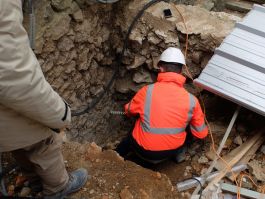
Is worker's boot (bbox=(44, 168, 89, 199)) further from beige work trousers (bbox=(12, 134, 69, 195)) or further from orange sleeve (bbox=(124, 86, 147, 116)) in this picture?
orange sleeve (bbox=(124, 86, 147, 116))

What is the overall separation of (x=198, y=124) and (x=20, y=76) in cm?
261

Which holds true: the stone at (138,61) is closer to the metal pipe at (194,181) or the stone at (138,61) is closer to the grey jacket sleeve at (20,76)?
the metal pipe at (194,181)

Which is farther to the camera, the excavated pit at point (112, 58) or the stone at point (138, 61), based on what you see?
the stone at point (138, 61)

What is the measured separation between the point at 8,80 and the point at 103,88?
3439mm

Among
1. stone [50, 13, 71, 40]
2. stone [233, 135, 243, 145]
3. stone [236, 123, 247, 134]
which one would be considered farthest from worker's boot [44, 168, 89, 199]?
stone [236, 123, 247, 134]

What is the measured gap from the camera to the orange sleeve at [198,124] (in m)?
4.25

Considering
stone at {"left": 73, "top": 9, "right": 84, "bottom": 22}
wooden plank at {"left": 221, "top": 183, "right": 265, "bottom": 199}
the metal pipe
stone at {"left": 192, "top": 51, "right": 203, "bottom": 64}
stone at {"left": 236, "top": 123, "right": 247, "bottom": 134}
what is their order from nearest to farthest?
1. wooden plank at {"left": 221, "top": 183, "right": 265, "bottom": 199}
2. the metal pipe
3. stone at {"left": 73, "top": 9, "right": 84, "bottom": 22}
4. stone at {"left": 236, "top": 123, "right": 247, "bottom": 134}
5. stone at {"left": 192, "top": 51, "right": 203, "bottom": 64}

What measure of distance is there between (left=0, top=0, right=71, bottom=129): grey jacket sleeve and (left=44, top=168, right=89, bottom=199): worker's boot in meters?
0.96

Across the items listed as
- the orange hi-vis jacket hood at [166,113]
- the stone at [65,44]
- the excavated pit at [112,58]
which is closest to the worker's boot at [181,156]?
the excavated pit at [112,58]

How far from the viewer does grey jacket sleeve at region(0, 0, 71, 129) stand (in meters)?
1.99

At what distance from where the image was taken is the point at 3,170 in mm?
3484

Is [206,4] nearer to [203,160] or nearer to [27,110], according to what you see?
[203,160]

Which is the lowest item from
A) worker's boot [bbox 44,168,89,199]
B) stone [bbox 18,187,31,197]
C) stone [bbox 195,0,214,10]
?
stone [bbox 18,187,31,197]

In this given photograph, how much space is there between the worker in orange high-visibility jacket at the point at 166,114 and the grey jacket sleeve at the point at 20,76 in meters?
1.81
